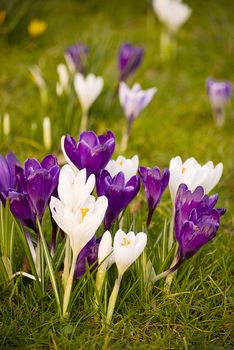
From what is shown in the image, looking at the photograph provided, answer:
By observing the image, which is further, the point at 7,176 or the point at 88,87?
the point at 88,87

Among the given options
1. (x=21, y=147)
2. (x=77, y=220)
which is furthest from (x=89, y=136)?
(x=21, y=147)

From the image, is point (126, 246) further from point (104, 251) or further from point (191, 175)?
point (191, 175)

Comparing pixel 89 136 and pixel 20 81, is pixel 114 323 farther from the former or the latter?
pixel 20 81

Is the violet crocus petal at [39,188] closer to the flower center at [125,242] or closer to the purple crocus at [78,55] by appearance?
the flower center at [125,242]

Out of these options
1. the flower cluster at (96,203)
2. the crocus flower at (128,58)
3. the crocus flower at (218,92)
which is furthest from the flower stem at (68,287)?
the crocus flower at (218,92)

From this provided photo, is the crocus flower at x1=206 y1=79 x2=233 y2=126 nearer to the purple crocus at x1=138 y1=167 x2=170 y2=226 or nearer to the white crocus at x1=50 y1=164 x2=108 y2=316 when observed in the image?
the purple crocus at x1=138 y1=167 x2=170 y2=226

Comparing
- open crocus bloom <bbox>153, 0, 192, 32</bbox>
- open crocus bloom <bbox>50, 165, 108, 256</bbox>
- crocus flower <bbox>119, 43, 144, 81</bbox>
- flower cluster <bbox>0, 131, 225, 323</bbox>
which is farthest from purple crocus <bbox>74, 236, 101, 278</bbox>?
open crocus bloom <bbox>153, 0, 192, 32</bbox>

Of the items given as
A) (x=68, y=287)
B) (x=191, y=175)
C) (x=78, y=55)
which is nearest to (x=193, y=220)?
(x=191, y=175)
